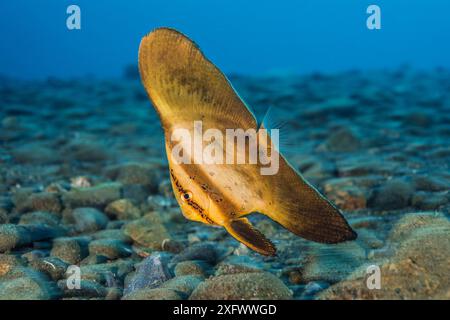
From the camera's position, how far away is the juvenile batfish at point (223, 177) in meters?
1.66

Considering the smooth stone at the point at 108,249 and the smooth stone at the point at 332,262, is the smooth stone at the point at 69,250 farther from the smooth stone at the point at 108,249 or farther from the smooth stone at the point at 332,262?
the smooth stone at the point at 332,262

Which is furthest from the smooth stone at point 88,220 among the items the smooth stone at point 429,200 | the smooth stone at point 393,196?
the smooth stone at point 429,200

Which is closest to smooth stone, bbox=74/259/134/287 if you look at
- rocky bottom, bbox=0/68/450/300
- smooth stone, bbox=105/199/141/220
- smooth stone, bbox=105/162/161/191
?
rocky bottom, bbox=0/68/450/300

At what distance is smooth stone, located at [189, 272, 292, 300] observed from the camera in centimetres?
180

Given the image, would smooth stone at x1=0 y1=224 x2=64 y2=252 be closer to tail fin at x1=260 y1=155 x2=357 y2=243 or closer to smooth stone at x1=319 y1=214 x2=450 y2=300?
tail fin at x1=260 y1=155 x2=357 y2=243

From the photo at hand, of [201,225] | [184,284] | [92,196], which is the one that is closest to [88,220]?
[92,196]

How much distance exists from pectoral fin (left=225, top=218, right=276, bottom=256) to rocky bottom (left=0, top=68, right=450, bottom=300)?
0.69 ft

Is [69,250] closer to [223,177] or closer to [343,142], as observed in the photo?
[223,177]

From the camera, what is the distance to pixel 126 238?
3.14 meters

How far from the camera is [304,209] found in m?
1.72

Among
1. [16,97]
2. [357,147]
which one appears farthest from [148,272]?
[16,97]

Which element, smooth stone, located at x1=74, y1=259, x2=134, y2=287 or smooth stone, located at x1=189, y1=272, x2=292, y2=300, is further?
smooth stone, located at x1=74, y1=259, x2=134, y2=287

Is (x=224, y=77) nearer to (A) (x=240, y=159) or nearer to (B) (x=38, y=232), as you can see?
(A) (x=240, y=159)

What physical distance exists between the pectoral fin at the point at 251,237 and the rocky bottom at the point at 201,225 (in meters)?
0.21
